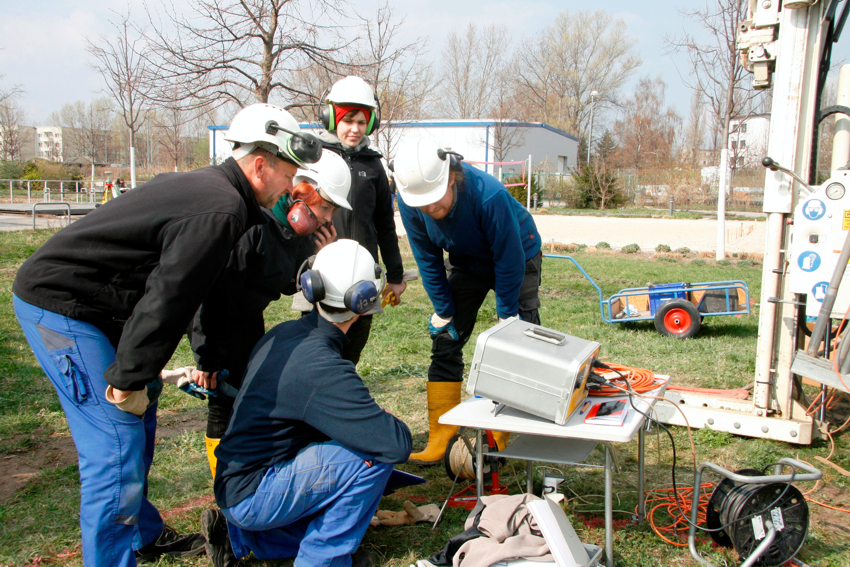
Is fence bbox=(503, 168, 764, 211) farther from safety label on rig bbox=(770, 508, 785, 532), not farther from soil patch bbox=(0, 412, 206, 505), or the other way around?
safety label on rig bbox=(770, 508, 785, 532)

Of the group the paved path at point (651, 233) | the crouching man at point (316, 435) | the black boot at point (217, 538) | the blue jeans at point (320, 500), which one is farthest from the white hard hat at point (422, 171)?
the paved path at point (651, 233)

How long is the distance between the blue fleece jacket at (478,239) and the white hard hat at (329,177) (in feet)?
1.33

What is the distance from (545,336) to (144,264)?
5.64ft

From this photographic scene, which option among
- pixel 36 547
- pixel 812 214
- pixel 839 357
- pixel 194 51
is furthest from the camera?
pixel 194 51

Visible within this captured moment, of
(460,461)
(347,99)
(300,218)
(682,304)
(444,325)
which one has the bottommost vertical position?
(460,461)

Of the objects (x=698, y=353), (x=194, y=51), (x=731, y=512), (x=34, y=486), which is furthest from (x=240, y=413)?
(x=194, y=51)

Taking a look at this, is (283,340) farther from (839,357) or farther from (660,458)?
(839,357)

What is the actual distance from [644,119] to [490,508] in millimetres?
55102

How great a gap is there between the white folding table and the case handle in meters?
0.34

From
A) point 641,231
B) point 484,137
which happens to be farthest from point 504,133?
point 641,231

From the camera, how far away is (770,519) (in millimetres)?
2672

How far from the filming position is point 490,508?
8.14 feet

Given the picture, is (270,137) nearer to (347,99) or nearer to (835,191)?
(347,99)

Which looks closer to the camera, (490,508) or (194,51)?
(490,508)
